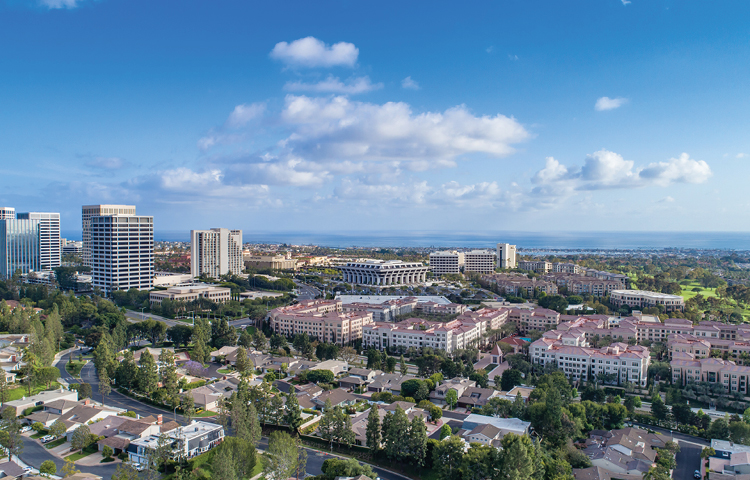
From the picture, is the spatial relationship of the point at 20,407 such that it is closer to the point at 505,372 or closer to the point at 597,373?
the point at 505,372

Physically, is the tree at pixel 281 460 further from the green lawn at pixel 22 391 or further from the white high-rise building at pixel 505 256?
the white high-rise building at pixel 505 256

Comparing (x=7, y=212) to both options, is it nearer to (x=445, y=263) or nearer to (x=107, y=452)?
(x=445, y=263)

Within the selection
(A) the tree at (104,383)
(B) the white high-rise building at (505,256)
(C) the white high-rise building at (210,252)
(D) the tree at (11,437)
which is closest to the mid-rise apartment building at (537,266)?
(B) the white high-rise building at (505,256)

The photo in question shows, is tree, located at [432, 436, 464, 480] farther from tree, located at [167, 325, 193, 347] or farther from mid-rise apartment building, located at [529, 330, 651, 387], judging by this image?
tree, located at [167, 325, 193, 347]

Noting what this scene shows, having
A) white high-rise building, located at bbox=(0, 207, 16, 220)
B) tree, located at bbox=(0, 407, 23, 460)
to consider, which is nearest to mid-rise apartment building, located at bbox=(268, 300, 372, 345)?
tree, located at bbox=(0, 407, 23, 460)

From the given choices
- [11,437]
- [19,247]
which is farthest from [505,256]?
[11,437]

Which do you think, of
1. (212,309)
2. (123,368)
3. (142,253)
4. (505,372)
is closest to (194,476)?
(123,368)
